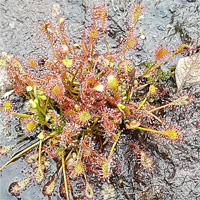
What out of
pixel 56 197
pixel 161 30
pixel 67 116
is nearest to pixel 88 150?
pixel 67 116

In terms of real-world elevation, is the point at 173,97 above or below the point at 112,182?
above

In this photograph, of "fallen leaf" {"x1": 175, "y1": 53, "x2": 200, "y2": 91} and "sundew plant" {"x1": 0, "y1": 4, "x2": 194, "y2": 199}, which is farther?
"fallen leaf" {"x1": 175, "y1": 53, "x2": 200, "y2": 91}

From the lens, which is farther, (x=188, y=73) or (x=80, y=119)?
(x=188, y=73)


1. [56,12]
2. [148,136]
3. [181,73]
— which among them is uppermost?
[56,12]

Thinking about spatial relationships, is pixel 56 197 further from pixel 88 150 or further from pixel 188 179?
pixel 188 179

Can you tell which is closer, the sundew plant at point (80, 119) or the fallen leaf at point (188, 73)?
the sundew plant at point (80, 119)

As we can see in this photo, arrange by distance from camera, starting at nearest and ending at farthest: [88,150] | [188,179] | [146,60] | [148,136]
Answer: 1. [88,150]
2. [188,179]
3. [148,136]
4. [146,60]

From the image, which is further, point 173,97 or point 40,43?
point 40,43

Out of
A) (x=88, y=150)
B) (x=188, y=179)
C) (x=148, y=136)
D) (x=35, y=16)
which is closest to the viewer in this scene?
(x=88, y=150)
